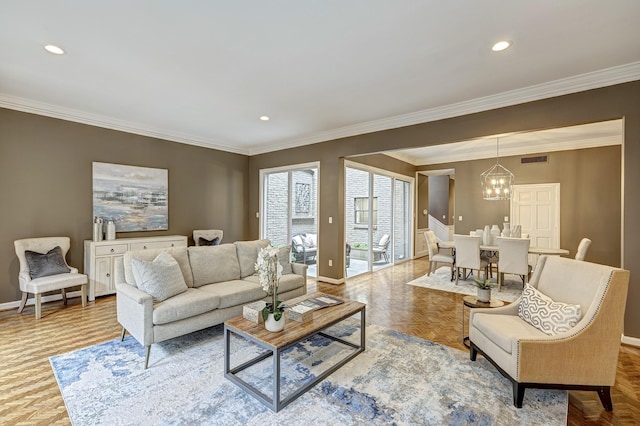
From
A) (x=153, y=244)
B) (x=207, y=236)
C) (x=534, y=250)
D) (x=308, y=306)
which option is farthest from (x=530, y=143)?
(x=153, y=244)

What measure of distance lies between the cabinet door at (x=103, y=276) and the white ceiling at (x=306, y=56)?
2.20m

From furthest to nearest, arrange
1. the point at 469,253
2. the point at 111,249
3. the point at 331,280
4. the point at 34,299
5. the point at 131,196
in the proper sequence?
the point at 331,280
the point at 469,253
the point at 131,196
the point at 111,249
the point at 34,299

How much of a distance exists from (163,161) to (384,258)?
5.27 metres

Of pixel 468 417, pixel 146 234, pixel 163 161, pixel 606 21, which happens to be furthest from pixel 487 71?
pixel 146 234

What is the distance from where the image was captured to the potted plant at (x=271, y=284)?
7.28 feet

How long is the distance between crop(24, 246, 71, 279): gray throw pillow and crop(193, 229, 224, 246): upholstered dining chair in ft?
6.69

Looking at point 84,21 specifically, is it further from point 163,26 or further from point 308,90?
point 308,90

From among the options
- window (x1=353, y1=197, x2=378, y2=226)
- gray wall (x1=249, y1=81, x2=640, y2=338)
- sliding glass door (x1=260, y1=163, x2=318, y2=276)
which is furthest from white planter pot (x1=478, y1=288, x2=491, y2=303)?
window (x1=353, y1=197, x2=378, y2=226)

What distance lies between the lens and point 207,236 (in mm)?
5875

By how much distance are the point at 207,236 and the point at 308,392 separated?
439 centimetres

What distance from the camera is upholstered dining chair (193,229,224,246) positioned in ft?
18.8

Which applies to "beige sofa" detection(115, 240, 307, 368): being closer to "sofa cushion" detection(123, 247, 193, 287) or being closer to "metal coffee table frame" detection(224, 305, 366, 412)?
"sofa cushion" detection(123, 247, 193, 287)

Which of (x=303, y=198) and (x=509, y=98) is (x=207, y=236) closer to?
(x=303, y=198)

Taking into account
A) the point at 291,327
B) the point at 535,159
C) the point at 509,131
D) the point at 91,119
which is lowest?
the point at 291,327
